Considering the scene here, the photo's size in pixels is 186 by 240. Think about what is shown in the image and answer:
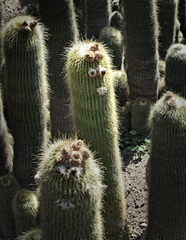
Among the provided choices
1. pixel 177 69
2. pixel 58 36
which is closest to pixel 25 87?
pixel 58 36

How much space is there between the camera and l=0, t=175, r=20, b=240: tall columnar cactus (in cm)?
458

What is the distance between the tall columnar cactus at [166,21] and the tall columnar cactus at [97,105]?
4.92 metres

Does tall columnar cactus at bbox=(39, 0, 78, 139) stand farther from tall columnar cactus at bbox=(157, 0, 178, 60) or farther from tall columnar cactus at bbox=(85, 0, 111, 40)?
tall columnar cactus at bbox=(157, 0, 178, 60)

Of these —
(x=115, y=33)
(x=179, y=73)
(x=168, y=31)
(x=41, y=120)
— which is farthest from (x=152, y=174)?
(x=168, y=31)

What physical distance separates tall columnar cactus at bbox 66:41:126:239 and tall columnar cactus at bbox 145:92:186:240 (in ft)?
1.55

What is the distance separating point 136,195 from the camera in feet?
18.6

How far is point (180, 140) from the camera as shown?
3830mm

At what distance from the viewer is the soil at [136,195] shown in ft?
16.9

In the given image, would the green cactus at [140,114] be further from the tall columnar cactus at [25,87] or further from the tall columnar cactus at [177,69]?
the tall columnar cactus at [25,87]

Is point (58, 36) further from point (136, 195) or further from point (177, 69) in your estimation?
point (136, 195)

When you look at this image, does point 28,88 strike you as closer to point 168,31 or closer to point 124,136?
point 124,136


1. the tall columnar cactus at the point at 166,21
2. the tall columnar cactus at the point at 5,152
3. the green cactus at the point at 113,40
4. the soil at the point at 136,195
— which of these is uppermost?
the tall columnar cactus at the point at 166,21

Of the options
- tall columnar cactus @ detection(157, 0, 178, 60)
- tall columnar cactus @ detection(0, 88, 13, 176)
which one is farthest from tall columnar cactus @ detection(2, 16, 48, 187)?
tall columnar cactus @ detection(157, 0, 178, 60)

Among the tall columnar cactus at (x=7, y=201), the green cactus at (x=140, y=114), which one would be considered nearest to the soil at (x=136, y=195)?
the green cactus at (x=140, y=114)
